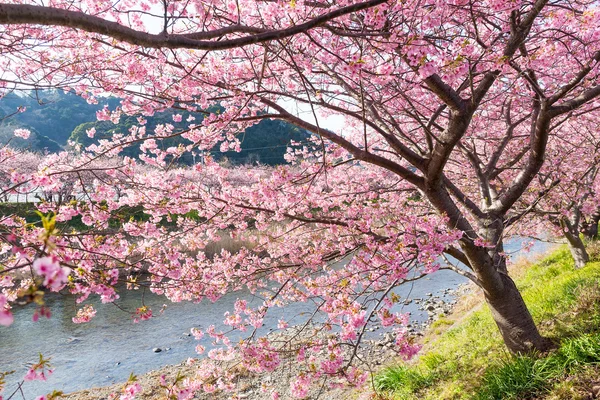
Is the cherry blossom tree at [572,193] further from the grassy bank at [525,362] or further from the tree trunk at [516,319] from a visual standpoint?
the tree trunk at [516,319]

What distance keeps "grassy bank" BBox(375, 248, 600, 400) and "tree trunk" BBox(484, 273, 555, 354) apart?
6.0 inches

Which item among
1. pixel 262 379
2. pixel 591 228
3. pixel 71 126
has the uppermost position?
pixel 71 126

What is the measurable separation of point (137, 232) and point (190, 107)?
70.1 inches

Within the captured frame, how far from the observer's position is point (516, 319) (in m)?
4.56

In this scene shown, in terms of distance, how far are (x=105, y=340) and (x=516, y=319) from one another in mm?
10665

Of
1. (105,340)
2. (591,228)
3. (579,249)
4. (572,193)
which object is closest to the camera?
(572,193)

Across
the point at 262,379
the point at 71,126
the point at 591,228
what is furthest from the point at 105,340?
the point at 71,126

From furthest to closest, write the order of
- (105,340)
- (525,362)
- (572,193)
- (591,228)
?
(105,340) < (591,228) < (572,193) < (525,362)

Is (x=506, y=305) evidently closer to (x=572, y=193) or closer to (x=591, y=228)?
(x=572, y=193)

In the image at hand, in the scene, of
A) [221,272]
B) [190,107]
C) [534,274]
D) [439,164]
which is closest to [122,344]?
[221,272]

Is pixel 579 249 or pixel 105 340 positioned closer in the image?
pixel 579 249

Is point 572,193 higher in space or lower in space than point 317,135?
lower

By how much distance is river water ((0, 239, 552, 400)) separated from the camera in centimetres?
936

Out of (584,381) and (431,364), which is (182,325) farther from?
(584,381)
